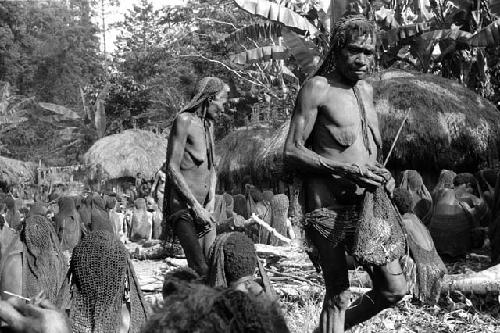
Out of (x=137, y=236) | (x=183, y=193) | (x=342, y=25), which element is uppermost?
(x=342, y=25)

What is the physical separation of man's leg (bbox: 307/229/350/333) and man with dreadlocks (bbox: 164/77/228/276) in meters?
1.34

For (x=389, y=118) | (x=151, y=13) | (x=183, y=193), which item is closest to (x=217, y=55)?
(x=151, y=13)

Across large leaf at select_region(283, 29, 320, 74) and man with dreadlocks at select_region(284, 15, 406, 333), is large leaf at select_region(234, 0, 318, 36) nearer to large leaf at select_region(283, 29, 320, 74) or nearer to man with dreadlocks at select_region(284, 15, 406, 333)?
large leaf at select_region(283, 29, 320, 74)

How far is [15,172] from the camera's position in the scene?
32781 mm

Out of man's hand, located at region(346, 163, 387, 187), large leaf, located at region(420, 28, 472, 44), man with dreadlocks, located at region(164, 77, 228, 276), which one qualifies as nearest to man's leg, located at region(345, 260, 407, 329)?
man's hand, located at region(346, 163, 387, 187)

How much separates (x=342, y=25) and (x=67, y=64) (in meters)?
48.4

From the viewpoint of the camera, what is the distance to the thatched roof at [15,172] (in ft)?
98.2

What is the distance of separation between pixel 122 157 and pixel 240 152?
9.90 meters

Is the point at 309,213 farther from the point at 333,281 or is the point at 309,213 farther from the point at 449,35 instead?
the point at 449,35

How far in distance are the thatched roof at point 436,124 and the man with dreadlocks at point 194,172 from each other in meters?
10.4

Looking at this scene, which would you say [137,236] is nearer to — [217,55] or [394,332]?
[394,332]

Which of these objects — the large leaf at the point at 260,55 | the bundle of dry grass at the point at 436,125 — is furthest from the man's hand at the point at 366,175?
the large leaf at the point at 260,55

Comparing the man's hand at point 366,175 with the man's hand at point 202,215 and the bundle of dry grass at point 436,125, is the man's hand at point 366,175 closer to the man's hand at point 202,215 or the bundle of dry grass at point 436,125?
the man's hand at point 202,215

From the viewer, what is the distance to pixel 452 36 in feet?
53.8
